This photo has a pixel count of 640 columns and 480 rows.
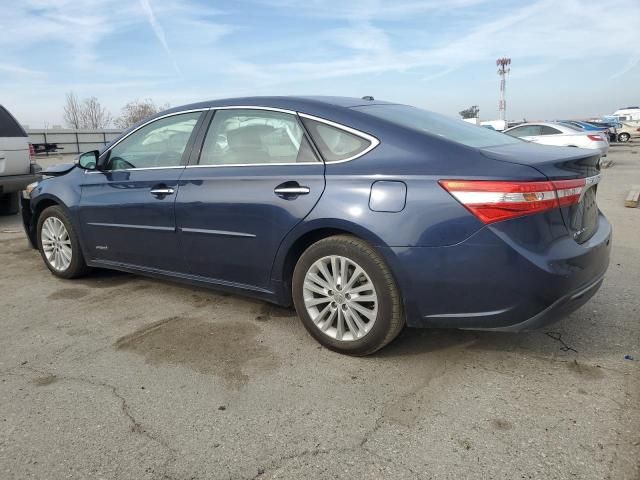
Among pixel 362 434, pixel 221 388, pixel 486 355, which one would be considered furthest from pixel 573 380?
pixel 221 388

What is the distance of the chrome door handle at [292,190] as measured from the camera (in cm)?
326

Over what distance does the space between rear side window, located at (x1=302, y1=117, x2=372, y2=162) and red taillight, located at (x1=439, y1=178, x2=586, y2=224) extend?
0.65 m

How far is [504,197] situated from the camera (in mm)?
2691

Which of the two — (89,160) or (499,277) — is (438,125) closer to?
(499,277)

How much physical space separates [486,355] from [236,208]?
1818 millimetres

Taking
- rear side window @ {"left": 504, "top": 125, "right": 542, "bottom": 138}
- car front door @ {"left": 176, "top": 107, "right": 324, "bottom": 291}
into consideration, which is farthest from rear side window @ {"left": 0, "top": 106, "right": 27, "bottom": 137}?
rear side window @ {"left": 504, "top": 125, "right": 542, "bottom": 138}

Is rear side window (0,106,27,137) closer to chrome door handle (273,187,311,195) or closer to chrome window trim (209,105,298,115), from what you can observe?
chrome window trim (209,105,298,115)

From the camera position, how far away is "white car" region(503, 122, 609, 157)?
17.0m

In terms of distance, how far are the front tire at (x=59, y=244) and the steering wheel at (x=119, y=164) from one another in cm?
73

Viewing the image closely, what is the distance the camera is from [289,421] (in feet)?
8.53

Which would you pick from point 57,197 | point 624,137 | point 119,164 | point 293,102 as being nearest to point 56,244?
point 57,197

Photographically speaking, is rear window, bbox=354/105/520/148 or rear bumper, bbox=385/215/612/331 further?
rear window, bbox=354/105/520/148

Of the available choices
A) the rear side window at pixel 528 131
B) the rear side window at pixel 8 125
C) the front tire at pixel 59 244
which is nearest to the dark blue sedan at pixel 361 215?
the front tire at pixel 59 244

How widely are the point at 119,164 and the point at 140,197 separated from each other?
52 centimetres
